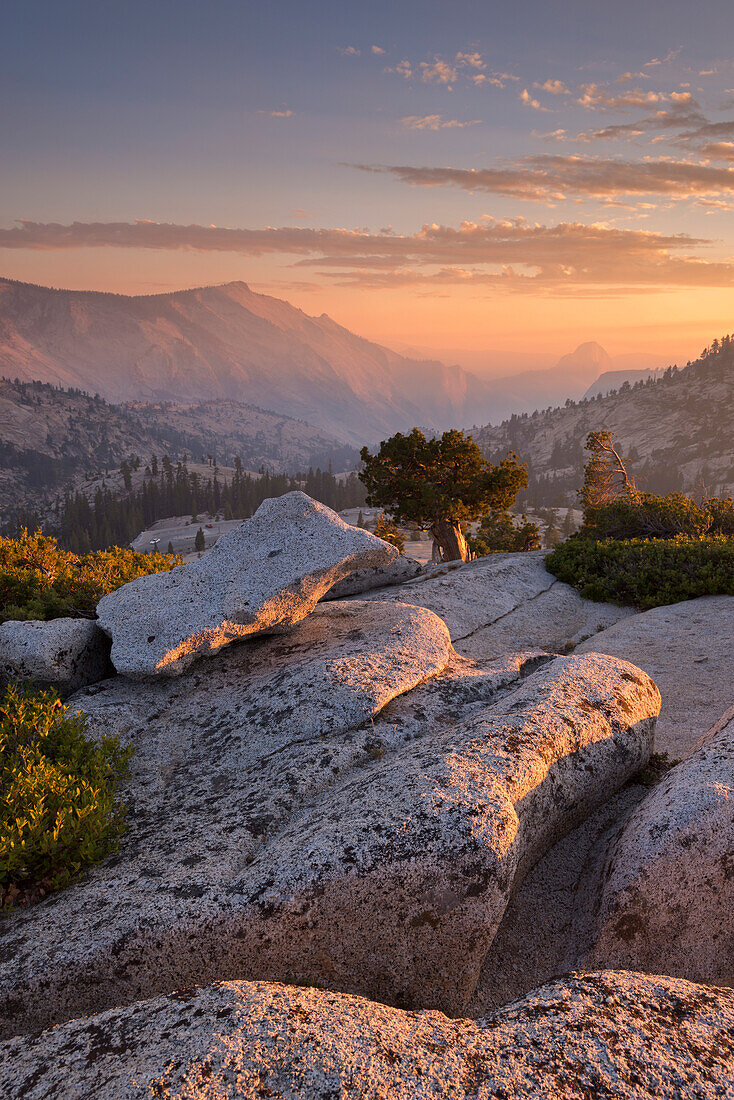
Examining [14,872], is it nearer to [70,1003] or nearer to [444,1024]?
[70,1003]

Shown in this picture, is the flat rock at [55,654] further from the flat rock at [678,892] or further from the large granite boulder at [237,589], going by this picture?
the flat rock at [678,892]

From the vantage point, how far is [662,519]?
89.6 feet

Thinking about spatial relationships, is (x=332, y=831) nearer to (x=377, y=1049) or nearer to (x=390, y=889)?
(x=390, y=889)

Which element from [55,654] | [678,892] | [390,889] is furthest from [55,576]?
[678,892]

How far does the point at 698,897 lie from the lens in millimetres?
5949

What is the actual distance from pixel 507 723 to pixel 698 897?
2.75m

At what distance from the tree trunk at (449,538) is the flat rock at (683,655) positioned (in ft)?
57.8

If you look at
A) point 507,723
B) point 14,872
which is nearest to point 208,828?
point 14,872

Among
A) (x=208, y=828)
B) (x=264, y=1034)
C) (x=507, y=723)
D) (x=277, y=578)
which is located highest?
(x=277, y=578)

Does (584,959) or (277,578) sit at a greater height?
(277,578)

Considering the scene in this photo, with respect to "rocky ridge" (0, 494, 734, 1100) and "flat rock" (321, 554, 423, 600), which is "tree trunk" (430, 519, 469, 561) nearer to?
"flat rock" (321, 554, 423, 600)

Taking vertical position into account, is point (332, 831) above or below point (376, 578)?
above

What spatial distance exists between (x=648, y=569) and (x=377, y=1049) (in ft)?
66.5

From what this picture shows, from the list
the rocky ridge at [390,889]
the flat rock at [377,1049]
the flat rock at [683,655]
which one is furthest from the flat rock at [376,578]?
the flat rock at [377,1049]
